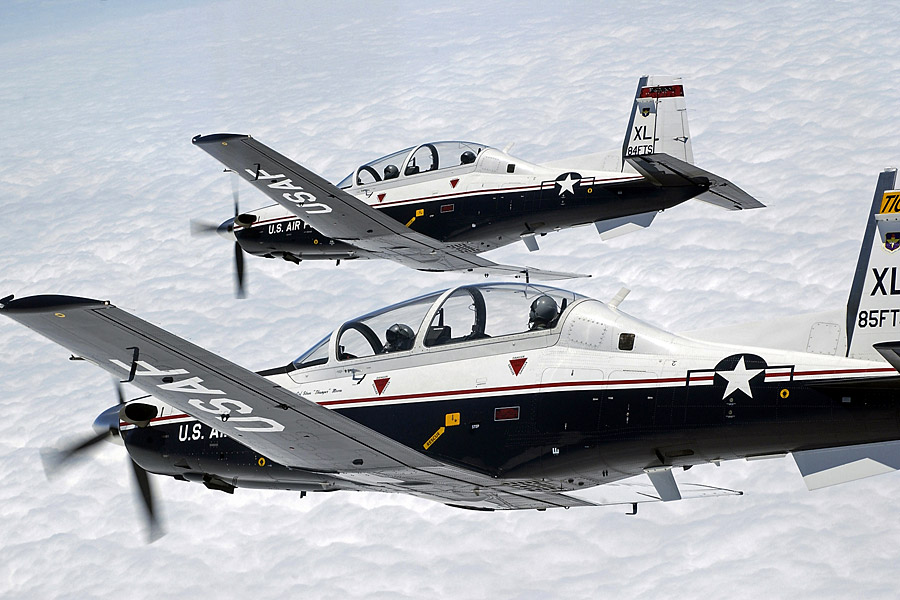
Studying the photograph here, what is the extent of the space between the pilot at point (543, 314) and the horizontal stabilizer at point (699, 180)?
7.28 metres

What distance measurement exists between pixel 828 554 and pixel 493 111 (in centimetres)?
1780

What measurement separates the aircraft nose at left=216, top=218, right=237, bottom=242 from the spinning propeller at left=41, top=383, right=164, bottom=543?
28.6ft

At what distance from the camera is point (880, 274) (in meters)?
8.41

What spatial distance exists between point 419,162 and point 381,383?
903 centimetres

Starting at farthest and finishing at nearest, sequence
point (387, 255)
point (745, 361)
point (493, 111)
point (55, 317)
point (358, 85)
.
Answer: point (358, 85), point (493, 111), point (387, 255), point (745, 361), point (55, 317)

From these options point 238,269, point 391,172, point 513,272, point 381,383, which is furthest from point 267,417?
point 238,269

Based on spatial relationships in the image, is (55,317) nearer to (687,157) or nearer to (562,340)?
(562,340)

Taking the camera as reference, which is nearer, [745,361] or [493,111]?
[745,361]

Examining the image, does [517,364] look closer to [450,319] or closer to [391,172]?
[450,319]

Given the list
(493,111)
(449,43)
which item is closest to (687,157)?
(493,111)

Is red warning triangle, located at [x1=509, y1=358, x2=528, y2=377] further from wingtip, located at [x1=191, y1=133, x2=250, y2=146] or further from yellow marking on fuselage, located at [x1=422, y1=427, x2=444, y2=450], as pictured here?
wingtip, located at [x1=191, y1=133, x2=250, y2=146]

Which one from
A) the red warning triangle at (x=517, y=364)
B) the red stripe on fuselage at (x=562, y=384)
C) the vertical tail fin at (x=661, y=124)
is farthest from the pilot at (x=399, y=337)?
the vertical tail fin at (x=661, y=124)

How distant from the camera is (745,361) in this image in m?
8.91

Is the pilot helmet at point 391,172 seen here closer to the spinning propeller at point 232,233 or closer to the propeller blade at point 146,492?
the spinning propeller at point 232,233
